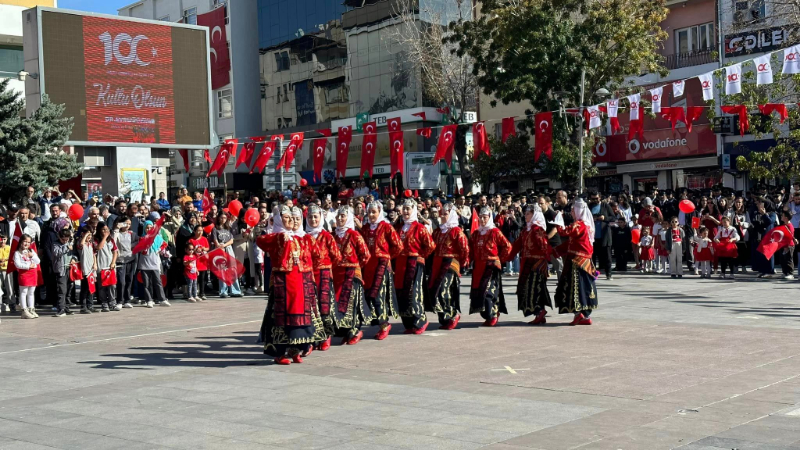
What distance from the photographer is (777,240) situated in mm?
17750

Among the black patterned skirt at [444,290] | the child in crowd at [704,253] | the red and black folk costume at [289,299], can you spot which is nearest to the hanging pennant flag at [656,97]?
the child in crowd at [704,253]

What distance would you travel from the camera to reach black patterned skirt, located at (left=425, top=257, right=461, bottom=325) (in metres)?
11.9

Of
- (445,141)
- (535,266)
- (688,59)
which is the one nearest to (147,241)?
(535,266)

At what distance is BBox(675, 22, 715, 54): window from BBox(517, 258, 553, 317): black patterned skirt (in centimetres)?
2492

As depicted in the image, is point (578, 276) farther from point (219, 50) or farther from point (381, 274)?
point (219, 50)

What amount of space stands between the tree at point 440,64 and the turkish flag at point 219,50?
57.0 feet

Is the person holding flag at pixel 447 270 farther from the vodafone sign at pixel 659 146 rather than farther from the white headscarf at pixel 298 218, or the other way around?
the vodafone sign at pixel 659 146

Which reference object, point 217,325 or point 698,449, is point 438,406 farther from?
point 217,325

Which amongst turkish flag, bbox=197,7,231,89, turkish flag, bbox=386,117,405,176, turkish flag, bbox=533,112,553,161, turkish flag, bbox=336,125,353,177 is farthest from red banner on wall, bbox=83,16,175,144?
turkish flag, bbox=197,7,231,89

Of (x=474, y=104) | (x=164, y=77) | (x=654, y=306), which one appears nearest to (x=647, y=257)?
(x=654, y=306)

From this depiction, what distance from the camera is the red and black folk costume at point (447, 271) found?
1190cm

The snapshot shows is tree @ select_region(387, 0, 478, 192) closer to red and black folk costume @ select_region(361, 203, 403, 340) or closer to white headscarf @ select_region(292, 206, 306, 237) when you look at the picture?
red and black folk costume @ select_region(361, 203, 403, 340)

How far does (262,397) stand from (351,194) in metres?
21.2

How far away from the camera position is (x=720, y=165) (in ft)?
108
